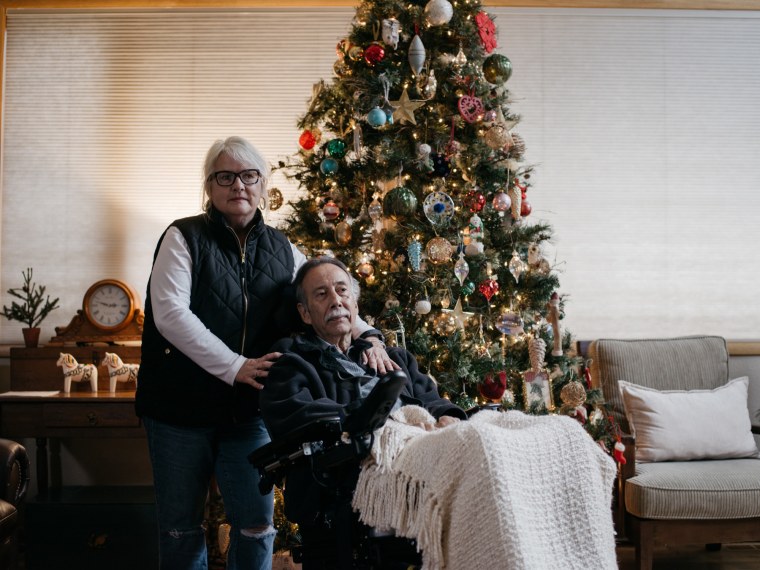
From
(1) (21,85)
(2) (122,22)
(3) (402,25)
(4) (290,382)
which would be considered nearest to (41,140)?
(1) (21,85)

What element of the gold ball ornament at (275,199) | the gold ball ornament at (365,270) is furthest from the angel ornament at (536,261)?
the gold ball ornament at (275,199)

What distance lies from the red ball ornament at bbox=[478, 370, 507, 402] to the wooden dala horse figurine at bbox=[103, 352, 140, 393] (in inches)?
62.9

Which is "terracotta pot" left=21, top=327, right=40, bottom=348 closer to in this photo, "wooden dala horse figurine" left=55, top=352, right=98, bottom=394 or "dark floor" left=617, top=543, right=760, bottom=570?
"wooden dala horse figurine" left=55, top=352, right=98, bottom=394

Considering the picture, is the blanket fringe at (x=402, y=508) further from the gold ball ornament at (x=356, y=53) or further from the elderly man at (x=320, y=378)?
the gold ball ornament at (x=356, y=53)

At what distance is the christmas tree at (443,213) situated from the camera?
270 centimetres

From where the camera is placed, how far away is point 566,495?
1.47 meters

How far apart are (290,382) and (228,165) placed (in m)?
0.61

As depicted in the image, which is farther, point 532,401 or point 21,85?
point 21,85

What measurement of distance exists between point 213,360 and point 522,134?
2631mm

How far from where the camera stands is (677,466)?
298cm

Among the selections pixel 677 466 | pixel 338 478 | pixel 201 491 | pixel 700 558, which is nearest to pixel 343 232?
pixel 201 491

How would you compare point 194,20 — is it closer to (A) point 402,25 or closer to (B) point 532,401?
(A) point 402,25

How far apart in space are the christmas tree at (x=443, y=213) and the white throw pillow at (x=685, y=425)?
13.4 inches

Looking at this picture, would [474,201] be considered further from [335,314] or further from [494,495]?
[494,495]
